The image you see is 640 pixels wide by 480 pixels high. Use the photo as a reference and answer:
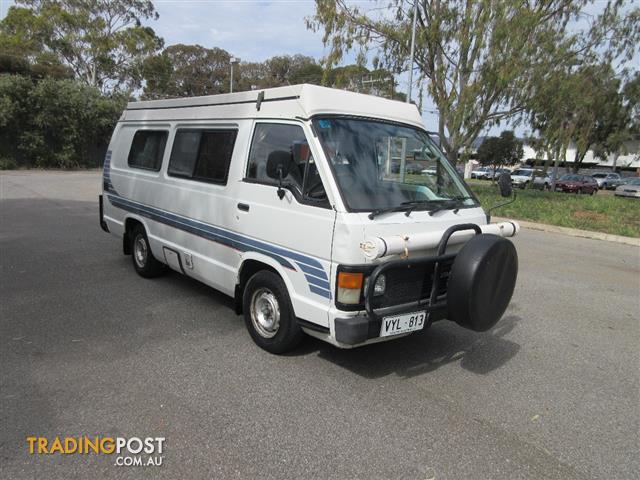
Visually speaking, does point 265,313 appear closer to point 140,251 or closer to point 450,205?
point 450,205

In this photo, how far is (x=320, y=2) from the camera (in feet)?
60.7

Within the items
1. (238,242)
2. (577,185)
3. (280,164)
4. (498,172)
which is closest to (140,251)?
(238,242)

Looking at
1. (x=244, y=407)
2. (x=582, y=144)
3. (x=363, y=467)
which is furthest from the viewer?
(x=582, y=144)

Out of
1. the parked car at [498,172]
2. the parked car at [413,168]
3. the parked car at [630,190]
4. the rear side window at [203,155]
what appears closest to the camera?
the parked car at [413,168]

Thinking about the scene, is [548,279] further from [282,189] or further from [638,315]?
[282,189]

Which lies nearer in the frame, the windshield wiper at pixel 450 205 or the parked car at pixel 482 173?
the windshield wiper at pixel 450 205

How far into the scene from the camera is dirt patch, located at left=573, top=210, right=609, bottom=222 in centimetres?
1420

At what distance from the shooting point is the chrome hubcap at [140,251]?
633 cm

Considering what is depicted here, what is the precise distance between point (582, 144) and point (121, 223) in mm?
33560

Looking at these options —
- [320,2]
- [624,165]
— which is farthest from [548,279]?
[624,165]

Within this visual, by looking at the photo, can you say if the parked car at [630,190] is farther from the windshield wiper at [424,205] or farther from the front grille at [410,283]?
the front grille at [410,283]

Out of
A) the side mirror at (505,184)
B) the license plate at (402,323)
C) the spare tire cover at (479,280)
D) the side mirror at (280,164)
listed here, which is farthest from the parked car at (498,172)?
the side mirror at (280,164)

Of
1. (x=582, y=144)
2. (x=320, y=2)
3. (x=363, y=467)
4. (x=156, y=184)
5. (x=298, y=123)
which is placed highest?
(x=320, y=2)

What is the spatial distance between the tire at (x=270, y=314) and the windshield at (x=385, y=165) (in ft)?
3.33
